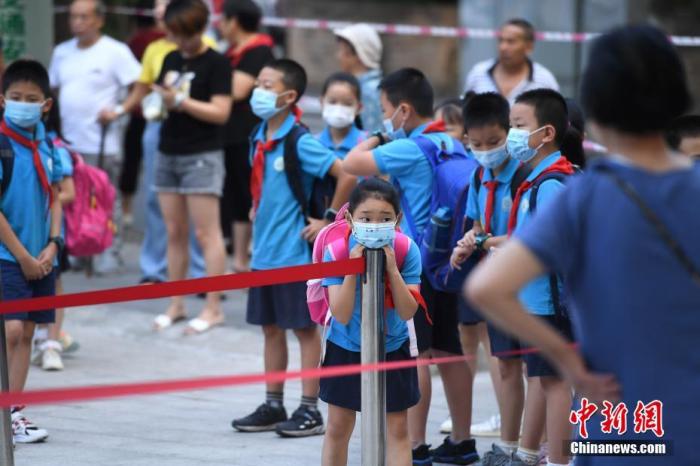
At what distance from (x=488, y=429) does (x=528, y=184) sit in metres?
1.78

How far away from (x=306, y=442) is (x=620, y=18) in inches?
275

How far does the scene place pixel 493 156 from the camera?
17.3 feet

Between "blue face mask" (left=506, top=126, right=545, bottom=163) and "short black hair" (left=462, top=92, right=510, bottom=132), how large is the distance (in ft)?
0.89

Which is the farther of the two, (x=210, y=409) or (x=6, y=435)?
(x=210, y=409)

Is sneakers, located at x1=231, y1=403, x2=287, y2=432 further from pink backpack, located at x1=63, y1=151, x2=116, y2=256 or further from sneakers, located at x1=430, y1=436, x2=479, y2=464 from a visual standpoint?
pink backpack, located at x1=63, y1=151, x2=116, y2=256

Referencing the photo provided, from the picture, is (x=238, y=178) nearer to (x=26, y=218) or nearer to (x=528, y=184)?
(x=26, y=218)

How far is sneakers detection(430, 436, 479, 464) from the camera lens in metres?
5.73

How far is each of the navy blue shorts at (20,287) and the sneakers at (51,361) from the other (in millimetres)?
1454

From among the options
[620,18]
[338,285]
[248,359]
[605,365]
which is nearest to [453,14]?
[620,18]

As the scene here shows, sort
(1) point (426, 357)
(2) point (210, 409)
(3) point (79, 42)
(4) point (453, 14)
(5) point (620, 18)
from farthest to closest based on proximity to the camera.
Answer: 1. (4) point (453, 14)
2. (5) point (620, 18)
3. (3) point (79, 42)
4. (2) point (210, 409)
5. (1) point (426, 357)

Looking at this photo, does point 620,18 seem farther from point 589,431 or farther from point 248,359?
point 589,431

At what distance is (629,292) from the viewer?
9.21 feet

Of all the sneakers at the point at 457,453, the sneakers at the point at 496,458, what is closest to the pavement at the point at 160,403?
the sneakers at the point at 457,453

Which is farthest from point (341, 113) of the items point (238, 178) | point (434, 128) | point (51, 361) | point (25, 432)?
point (238, 178)
